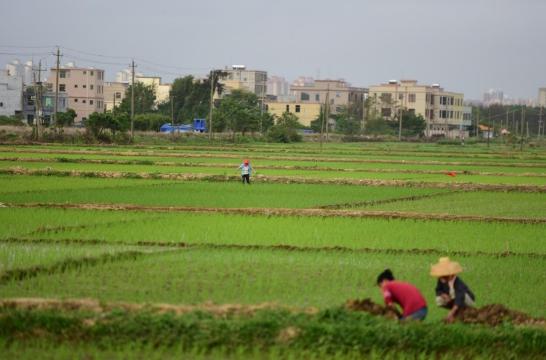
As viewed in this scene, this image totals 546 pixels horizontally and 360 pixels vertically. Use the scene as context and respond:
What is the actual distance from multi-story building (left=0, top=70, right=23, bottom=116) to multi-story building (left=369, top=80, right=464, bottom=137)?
39475mm

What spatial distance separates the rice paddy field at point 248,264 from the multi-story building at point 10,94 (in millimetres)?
52375

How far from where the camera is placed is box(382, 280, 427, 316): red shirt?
8492mm

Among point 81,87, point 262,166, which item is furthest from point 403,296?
point 81,87

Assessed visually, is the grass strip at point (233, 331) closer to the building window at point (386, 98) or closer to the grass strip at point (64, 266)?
the grass strip at point (64, 266)

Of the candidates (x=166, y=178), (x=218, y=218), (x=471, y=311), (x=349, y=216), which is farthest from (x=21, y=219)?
(x=166, y=178)

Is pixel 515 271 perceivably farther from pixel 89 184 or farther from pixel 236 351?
pixel 89 184

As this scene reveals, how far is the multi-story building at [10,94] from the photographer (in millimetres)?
77125

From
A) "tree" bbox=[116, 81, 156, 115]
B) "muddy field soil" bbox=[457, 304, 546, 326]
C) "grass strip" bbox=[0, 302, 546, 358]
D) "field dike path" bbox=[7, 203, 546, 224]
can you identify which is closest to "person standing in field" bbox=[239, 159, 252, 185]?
"field dike path" bbox=[7, 203, 546, 224]

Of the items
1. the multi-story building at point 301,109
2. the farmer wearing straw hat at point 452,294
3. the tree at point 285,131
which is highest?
the multi-story building at point 301,109

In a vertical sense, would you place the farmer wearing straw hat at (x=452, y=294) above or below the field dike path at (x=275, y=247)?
above

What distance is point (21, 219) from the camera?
16.3m

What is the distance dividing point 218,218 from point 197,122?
2621 inches

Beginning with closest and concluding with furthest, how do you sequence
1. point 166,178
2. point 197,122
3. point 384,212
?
point 384,212 < point 166,178 < point 197,122

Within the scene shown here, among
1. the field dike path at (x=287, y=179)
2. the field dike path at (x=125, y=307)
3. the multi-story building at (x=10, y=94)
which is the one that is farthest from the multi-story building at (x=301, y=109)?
the field dike path at (x=125, y=307)
